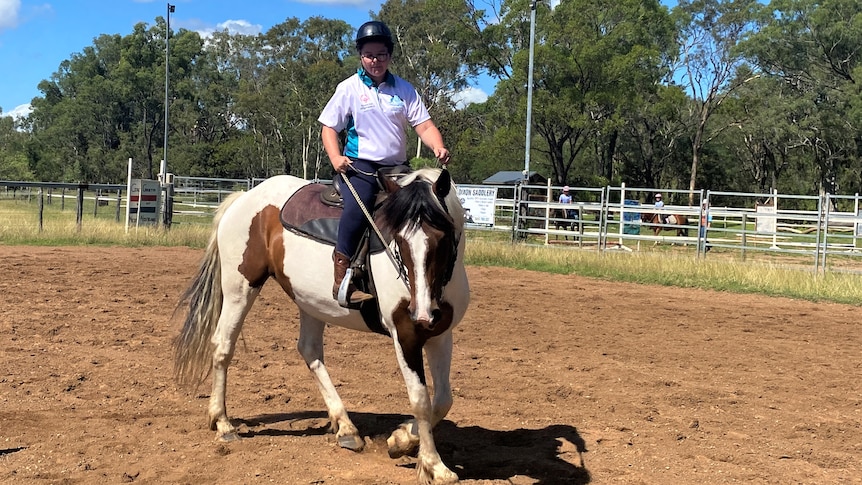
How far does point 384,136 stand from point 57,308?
624cm

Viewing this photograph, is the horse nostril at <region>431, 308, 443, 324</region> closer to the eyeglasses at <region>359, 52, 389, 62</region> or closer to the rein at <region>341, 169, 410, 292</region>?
the rein at <region>341, 169, 410, 292</region>

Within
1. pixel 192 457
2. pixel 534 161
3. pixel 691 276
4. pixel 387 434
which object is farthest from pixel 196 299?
pixel 534 161

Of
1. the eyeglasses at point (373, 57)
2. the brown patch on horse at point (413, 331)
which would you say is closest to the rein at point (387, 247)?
the brown patch on horse at point (413, 331)

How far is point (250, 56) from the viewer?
62531mm

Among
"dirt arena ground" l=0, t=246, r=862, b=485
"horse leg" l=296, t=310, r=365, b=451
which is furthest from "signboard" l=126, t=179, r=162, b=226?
"horse leg" l=296, t=310, r=365, b=451

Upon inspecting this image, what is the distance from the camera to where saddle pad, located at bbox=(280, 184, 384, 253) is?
4383 mm

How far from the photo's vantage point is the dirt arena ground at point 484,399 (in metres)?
4.06

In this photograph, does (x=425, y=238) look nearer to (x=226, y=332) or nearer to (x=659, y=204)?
(x=226, y=332)

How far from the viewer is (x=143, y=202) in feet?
65.5

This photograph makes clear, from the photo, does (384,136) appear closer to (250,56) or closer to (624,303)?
(624,303)

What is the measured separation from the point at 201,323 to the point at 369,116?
2124 mm

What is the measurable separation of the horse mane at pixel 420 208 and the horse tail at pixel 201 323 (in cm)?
201

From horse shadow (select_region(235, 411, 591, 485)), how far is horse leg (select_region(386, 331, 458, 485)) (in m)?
0.30

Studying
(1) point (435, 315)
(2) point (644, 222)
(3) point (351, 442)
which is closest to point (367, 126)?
(1) point (435, 315)
